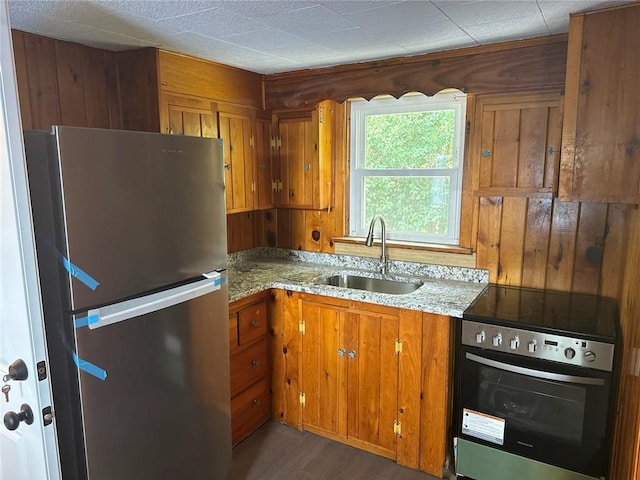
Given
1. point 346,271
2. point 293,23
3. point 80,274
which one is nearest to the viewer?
point 80,274

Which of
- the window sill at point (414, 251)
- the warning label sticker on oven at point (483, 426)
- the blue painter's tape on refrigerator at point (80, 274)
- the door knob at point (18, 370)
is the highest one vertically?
the blue painter's tape on refrigerator at point (80, 274)

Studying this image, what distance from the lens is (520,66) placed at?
91.7 inches

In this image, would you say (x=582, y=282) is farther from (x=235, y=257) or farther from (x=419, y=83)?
(x=235, y=257)

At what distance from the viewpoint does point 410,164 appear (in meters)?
2.90

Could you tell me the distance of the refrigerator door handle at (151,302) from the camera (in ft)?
5.16

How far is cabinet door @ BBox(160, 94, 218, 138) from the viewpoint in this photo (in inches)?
94.3

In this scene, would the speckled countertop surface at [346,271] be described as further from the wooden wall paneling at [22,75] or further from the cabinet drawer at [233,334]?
the wooden wall paneling at [22,75]

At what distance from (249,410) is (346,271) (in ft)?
3.37

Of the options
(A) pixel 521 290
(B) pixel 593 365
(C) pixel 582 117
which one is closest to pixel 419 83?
(C) pixel 582 117

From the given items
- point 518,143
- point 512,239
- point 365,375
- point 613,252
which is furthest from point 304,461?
point 518,143

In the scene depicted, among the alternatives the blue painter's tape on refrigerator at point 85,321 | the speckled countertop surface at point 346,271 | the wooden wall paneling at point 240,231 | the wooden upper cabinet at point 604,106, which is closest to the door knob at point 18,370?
the blue painter's tape on refrigerator at point 85,321

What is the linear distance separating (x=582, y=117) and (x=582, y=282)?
2.99 feet

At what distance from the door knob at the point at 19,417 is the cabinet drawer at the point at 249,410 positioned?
4.34ft

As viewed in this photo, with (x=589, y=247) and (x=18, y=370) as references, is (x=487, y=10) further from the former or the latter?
(x=18, y=370)
